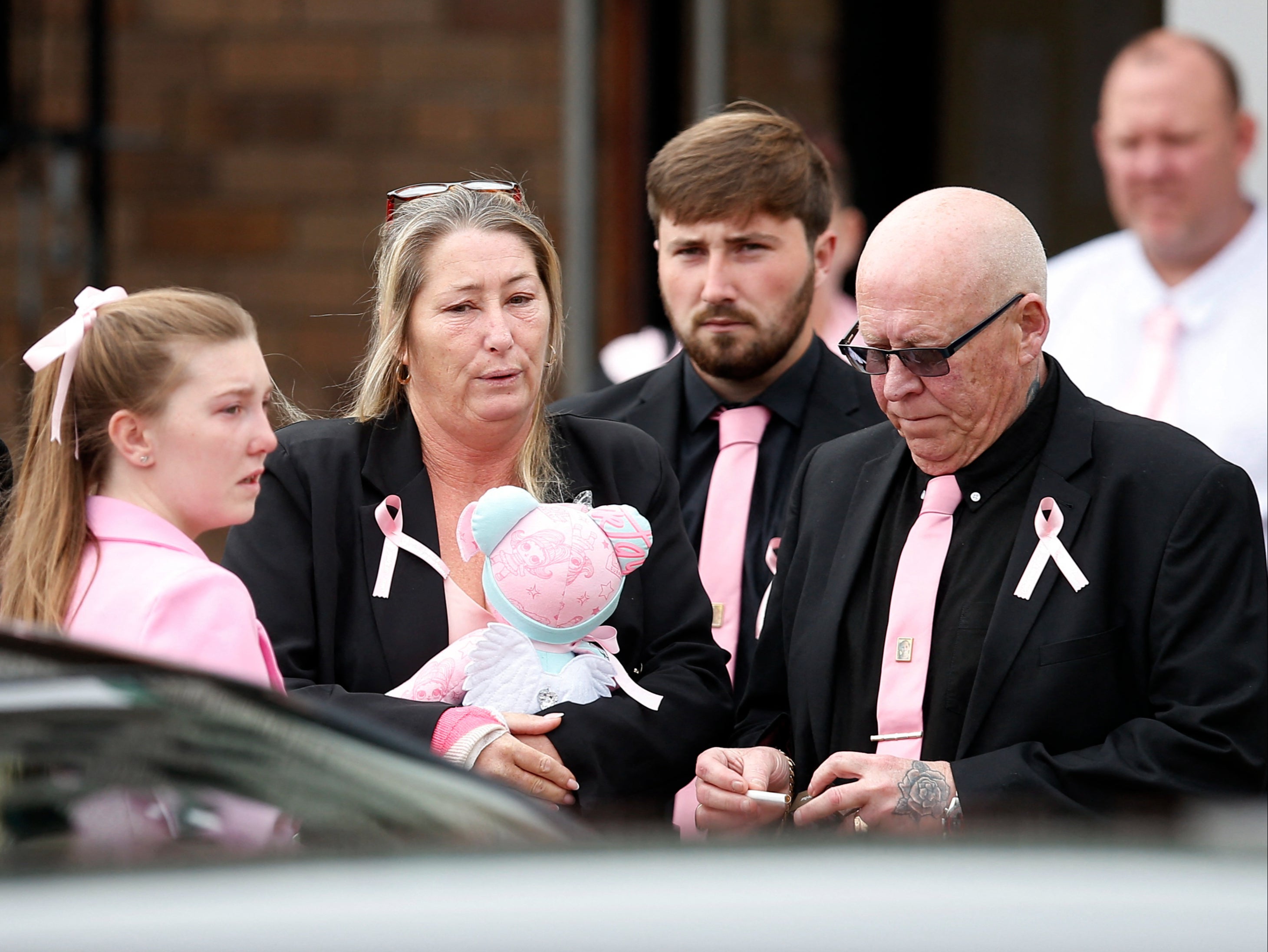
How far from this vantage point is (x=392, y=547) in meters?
3.20

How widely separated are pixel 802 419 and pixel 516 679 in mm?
1077

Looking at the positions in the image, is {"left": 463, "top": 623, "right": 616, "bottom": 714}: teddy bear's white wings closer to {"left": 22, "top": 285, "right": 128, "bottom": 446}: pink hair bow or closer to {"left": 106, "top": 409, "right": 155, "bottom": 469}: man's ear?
{"left": 106, "top": 409, "right": 155, "bottom": 469}: man's ear

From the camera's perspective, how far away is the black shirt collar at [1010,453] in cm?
301

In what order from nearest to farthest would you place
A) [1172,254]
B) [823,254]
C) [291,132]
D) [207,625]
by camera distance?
[207,625] → [823,254] → [1172,254] → [291,132]

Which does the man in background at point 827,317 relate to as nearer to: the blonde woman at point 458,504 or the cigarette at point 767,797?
the blonde woman at point 458,504

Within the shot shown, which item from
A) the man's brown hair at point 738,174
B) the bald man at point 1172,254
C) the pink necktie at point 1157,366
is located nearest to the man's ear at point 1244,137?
the bald man at point 1172,254

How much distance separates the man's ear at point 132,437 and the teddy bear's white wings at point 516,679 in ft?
2.14

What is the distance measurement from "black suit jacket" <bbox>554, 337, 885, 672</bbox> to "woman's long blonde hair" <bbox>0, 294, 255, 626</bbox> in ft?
3.91

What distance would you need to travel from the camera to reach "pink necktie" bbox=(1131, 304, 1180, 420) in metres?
4.48

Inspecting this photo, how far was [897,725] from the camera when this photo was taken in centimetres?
299

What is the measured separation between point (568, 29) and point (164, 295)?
Result: 5191 mm

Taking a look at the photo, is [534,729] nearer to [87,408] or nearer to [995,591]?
[995,591]

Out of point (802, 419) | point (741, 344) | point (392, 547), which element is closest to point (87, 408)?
point (392, 547)

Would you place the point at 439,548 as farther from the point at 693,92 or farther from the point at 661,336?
the point at 693,92
